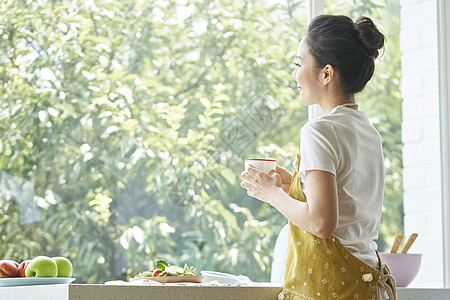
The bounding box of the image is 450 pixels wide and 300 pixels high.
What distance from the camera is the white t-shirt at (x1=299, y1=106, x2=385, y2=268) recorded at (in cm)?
166

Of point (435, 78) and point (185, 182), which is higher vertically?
point (435, 78)

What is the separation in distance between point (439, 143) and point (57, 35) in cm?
148

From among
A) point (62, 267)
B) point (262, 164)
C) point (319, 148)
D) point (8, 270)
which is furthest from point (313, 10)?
point (8, 270)

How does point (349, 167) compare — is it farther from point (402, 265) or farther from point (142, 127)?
point (142, 127)

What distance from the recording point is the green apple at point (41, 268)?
200 centimetres

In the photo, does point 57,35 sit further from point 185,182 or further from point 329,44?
point 329,44

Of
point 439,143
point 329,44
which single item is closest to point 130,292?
point 329,44

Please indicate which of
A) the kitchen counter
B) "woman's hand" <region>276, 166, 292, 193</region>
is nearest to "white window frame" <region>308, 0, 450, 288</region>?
"woman's hand" <region>276, 166, 292, 193</region>

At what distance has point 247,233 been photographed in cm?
261

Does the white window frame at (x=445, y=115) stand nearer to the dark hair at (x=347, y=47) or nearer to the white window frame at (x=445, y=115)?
the white window frame at (x=445, y=115)

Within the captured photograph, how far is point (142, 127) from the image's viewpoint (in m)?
2.53

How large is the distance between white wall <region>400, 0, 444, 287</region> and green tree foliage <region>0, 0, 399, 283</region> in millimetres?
489

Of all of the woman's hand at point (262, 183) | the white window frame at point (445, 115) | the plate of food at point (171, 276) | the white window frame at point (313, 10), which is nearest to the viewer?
the woman's hand at point (262, 183)

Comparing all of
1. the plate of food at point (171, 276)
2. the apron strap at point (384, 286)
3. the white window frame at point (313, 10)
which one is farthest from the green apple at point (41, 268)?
the white window frame at point (313, 10)
